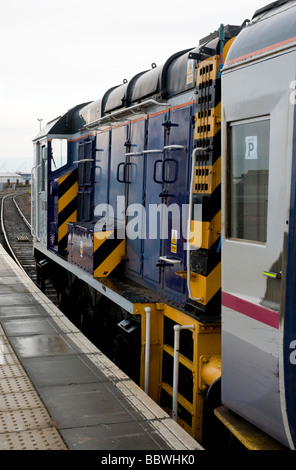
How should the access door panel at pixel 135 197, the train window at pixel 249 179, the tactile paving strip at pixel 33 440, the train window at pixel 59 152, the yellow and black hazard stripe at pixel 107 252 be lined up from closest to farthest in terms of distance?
the train window at pixel 249 179
the tactile paving strip at pixel 33 440
the access door panel at pixel 135 197
the yellow and black hazard stripe at pixel 107 252
the train window at pixel 59 152

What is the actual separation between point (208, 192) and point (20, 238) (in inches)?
698

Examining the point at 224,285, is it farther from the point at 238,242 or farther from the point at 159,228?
the point at 159,228

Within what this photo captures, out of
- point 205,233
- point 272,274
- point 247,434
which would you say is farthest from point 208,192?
point 247,434

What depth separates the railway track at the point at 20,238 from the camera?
1533 cm

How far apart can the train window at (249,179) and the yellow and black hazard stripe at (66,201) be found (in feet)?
21.4

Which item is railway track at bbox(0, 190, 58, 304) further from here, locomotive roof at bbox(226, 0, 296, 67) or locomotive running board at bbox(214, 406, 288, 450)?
locomotive roof at bbox(226, 0, 296, 67)

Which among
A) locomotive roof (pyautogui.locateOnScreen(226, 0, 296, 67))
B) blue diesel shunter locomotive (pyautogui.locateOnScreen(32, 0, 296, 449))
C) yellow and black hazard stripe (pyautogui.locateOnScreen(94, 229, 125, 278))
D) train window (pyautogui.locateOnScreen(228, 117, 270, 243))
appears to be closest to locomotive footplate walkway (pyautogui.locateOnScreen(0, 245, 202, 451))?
blue diesel shunter locomotive (pyautogui.locateOnScreen(32, 0, 296, 449))

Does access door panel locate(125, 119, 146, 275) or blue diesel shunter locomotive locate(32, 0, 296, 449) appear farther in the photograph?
access door panel locate(125, 119, 146, 275)

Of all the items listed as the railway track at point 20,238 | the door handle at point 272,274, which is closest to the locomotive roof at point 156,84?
the door handle at point 272,274

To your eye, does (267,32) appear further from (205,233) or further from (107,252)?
(107,252)

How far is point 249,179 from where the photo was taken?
346cm

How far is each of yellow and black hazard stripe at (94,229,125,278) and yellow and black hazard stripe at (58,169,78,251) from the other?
2.86 metres

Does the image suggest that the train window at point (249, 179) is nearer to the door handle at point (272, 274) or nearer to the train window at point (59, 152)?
the door handle at point (272, 274)

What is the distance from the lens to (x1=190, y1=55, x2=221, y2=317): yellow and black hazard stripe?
4.42 metres
